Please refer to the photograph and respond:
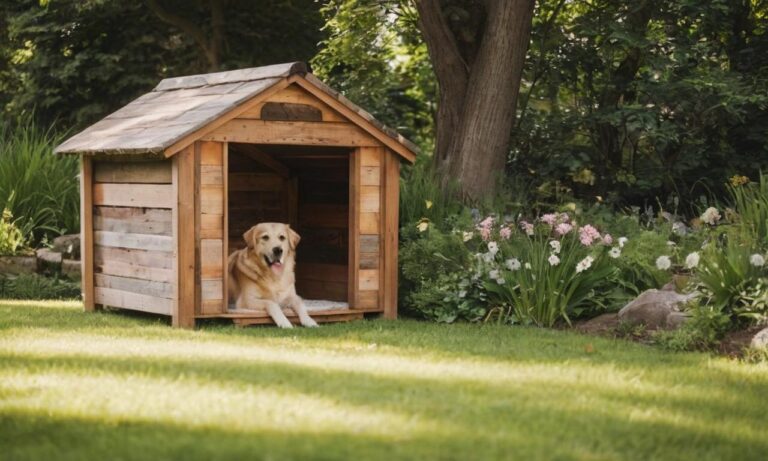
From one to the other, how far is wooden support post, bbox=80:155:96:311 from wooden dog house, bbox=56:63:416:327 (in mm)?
11

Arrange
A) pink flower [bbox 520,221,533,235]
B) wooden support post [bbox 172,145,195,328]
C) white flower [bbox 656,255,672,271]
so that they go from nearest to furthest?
wooden support post [bbox 172,145,195,328], white flower [bbox 656,255,672,271], pink flower [bbox 520,221,533,235]

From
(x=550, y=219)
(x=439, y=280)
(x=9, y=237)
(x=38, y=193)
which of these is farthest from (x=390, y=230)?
(x=38, y=193)

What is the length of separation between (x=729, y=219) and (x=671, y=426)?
4806 mm

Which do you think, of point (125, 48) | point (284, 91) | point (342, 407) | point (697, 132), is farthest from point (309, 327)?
point (125, 48)

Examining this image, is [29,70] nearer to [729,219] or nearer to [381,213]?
[381,213]

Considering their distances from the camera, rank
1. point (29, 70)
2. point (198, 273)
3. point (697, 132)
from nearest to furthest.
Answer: point (198, 273), point (697, 132), point (29, 70)

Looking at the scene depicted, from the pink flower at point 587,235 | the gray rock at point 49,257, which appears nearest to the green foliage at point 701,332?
the pink flower at point 587,235

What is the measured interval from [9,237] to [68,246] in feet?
2.08

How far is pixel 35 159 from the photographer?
41.7ft

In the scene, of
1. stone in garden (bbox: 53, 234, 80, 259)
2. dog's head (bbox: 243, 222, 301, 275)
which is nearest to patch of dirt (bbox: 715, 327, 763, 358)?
dog's head (bbox: 243, 222, 301, 275)

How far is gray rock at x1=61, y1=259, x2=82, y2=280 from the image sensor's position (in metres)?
12.0

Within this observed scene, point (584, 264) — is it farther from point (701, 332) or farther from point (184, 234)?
point (184, 234)

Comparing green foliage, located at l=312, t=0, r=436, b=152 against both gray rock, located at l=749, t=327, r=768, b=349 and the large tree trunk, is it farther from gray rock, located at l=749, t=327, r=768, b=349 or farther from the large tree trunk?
gray rock, located at l=749, t=327, r=768, b=349

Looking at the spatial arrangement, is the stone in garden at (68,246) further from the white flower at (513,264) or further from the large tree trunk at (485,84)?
the white flower at (513,264)
